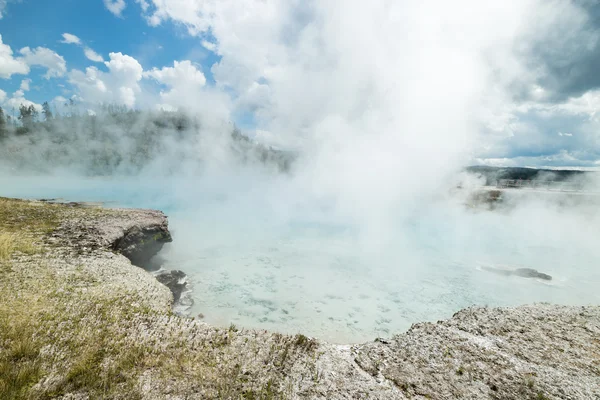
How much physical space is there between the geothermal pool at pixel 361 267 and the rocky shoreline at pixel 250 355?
3637 mm

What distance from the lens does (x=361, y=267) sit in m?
13.8

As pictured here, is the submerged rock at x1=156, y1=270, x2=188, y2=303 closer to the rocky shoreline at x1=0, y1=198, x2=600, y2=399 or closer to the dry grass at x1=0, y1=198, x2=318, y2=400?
the rocky shoreline at x1=0, y1=198, x2=600, y2=399

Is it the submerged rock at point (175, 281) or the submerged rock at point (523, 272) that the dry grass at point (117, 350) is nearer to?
the submerged rock at point (175, 281)

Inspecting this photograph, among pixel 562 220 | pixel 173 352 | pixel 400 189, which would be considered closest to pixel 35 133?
pixel 400 189

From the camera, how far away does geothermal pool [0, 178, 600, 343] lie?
9.45 m

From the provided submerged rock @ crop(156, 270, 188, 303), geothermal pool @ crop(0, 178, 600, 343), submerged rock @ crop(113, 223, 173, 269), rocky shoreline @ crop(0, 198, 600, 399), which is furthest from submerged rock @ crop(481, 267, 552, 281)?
submerged rock @ crop(113, 223, 173, 269)

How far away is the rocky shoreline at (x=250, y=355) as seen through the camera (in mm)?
3738

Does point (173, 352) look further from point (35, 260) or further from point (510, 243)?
point (510, 243)

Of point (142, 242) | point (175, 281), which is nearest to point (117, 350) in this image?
point (175, 281)

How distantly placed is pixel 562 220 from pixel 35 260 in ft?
119

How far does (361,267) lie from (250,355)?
10127 mm

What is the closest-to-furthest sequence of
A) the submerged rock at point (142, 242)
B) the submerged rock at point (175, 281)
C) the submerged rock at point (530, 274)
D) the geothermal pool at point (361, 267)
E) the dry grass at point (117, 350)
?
the dry grass at point (117, 350), the geothermal pool at point (361, 267), the submerged rock at point (175, 281), the submerged rock at point (142, 242), the submerged rock at point (530, 274)

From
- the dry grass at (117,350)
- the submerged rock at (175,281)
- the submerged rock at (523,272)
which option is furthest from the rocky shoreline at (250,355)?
the submerged rock at (523,272)

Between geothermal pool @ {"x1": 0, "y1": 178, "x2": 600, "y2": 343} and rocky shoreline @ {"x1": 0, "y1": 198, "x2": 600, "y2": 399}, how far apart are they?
364 cm
